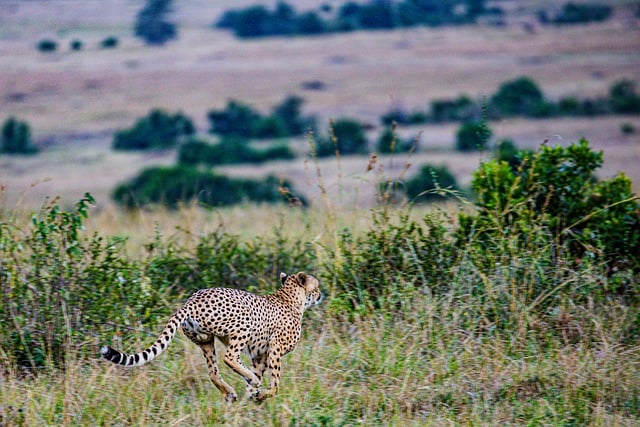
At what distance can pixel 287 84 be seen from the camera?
4275 cm

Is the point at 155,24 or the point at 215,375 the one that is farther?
the point at 155,24

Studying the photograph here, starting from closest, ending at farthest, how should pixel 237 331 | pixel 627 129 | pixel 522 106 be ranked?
pixel 237 331 < pixel 627 129 < pixel 522 106

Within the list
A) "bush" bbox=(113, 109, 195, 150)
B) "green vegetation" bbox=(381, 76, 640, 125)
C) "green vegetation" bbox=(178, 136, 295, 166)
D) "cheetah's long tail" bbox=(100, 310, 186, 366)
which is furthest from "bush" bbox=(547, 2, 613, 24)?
"cheetah's long tail" bbox=(100, 310, 186, 366)

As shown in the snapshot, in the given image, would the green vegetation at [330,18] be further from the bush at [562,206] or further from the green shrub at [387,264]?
the green shrub at [387,264]

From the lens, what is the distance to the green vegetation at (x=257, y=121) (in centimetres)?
3481

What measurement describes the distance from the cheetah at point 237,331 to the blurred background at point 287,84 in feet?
53.3

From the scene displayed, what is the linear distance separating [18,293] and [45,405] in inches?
50.2

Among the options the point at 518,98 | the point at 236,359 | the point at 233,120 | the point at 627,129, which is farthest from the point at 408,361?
the point at 518,98

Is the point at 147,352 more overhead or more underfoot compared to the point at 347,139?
more overhead

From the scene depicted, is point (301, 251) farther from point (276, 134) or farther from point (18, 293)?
point (276, 134)

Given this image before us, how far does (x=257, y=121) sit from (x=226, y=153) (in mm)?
5369

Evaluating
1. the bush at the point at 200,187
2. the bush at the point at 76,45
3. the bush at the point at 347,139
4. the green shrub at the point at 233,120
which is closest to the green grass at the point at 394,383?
the bush at the point at 200,187

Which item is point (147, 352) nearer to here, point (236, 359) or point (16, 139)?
point (236, 359)

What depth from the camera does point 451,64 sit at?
4488cm
